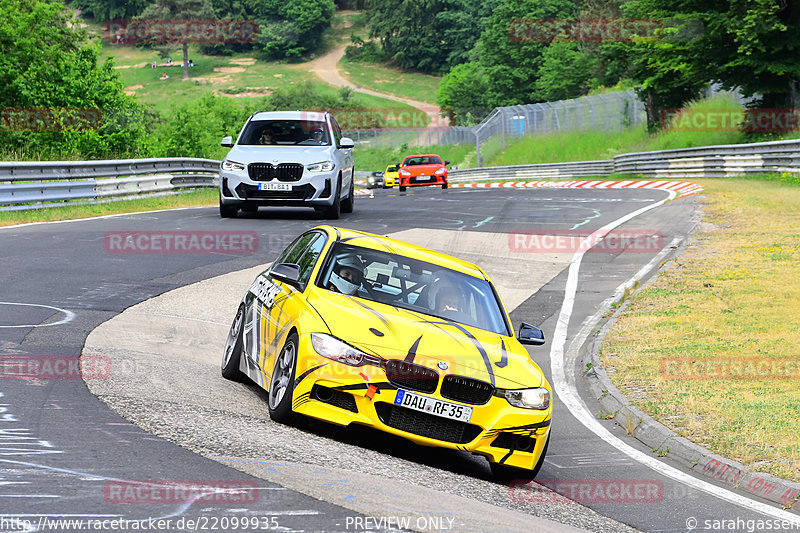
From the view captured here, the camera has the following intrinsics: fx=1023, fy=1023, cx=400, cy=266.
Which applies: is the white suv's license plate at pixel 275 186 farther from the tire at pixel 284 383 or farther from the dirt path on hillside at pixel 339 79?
the dirt path on hillside at pixel 339 79

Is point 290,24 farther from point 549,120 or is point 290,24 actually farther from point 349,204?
point 349,204

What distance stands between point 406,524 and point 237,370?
3.81 m

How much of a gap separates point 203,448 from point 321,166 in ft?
46.9

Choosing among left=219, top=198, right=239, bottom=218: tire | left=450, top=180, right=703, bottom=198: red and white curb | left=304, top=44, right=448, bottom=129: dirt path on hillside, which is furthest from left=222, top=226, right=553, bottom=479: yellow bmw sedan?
left=304, top=44, right=448, bottom=129: dirt path on hillside

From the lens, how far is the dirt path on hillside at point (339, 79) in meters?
131

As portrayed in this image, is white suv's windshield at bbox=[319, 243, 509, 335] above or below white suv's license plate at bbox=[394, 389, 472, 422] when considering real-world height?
above

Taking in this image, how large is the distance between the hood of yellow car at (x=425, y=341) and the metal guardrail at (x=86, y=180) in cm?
1487

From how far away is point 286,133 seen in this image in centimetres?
2098

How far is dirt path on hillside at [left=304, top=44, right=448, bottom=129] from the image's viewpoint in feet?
430

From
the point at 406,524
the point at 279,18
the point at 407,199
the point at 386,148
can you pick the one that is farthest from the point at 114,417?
the point at 279,18

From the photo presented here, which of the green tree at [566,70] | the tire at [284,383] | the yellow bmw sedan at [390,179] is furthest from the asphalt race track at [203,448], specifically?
the green tree at [566,70]

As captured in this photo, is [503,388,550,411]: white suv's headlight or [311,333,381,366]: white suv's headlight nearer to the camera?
[311,333,381,366]: white suv's headlight

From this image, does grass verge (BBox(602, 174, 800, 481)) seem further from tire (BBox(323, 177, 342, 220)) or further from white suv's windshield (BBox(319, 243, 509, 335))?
tire (BBox(323, 177, 342, 220))

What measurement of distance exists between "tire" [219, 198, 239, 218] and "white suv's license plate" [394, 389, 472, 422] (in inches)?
570
